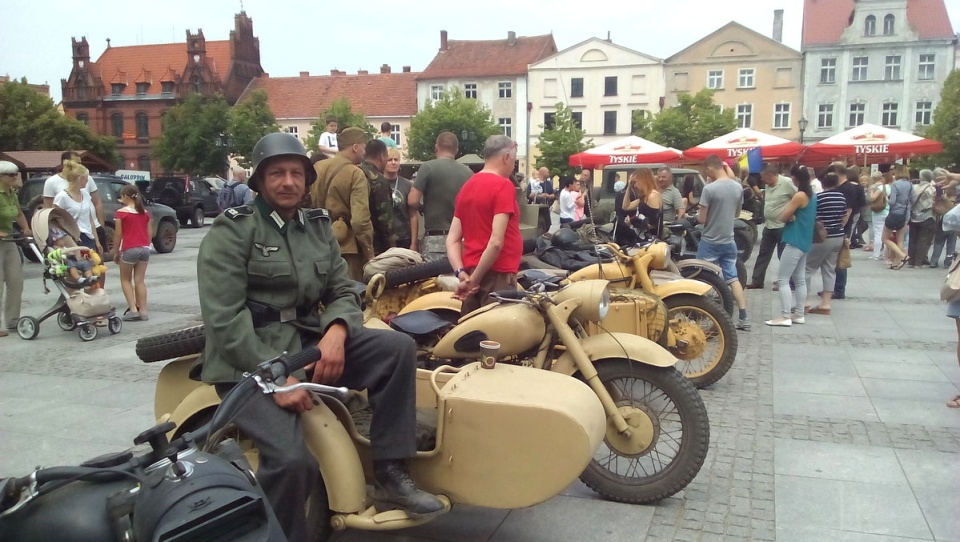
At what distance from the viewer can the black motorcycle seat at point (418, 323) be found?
12.9 ft

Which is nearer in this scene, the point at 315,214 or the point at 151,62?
the point at 315,214

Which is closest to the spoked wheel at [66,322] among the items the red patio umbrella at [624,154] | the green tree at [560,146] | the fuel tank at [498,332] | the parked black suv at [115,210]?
the fuel tank at [498,332]

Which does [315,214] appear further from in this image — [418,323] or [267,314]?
[418,323]

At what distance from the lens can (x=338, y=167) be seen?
646 centimetres

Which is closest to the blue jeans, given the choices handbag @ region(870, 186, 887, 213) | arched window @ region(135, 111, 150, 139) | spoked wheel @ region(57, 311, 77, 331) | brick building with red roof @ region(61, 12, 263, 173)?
spoked wheel @ region(57, 311, 77, 331)

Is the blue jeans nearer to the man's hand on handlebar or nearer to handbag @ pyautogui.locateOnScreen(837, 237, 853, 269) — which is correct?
handbag @ pyautogui.locateOnScreen(837, 237, 853, 269)

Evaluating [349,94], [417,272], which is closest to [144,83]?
[349,94]

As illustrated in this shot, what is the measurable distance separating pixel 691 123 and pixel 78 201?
1850 inches

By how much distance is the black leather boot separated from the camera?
3.04 metres

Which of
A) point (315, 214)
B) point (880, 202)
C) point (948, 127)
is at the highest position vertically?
point (948, 127)

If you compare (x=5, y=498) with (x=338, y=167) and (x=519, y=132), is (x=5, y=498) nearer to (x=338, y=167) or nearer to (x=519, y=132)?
(x=338, y=167)

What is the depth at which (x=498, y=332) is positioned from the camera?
3.71 metres

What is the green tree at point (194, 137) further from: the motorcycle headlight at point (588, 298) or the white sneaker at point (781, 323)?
the motorcycle headlight at point (588, 298)

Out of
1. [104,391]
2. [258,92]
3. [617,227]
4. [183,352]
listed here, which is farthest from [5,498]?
[258,92]
